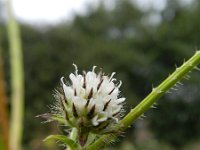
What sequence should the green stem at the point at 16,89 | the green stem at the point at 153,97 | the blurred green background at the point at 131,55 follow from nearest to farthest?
1. the green stem at the point at 153,97
2. the green stem at the point at 16,89
3. the blurred green background at the point at 131,55

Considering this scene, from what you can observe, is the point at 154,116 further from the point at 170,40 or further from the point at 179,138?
the point at 170,40

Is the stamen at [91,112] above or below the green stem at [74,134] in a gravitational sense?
above

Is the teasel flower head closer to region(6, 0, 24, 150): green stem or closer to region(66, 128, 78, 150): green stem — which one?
region(66, 128, 78, 150): green stem

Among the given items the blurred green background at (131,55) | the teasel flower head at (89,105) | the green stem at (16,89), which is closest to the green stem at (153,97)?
the teasel flower head at (89,105)

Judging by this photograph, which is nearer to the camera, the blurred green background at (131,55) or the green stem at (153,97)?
the green stem at (153,97)

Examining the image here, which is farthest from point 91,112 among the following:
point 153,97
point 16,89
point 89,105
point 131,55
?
point 131,55

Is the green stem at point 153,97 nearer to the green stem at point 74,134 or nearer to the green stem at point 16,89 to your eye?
the green stem at point 74,134

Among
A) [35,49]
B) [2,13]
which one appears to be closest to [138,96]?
[35,49]
